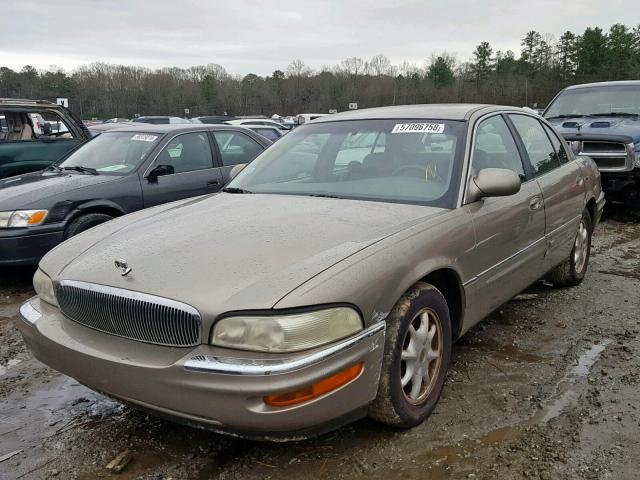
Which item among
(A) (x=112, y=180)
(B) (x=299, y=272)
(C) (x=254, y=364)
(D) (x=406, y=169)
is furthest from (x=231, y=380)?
(A) (x=112, y=180)

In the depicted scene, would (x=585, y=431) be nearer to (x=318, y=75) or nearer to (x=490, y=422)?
(x=490, y=422)

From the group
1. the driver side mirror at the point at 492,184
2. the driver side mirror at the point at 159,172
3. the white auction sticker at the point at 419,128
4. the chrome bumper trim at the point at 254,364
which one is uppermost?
the white auction sticker at the point at 419,128

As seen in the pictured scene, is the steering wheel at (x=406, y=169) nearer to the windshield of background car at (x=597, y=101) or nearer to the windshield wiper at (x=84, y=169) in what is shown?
the windshield wiper at (x=84, y=169)

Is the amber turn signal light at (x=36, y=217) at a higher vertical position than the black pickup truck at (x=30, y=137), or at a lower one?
lower

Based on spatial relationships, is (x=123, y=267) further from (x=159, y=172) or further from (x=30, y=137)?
(x=30, y=137)

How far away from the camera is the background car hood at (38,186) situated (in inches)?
204

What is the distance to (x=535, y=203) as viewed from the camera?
12.7ft

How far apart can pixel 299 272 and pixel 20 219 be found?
3787 mm

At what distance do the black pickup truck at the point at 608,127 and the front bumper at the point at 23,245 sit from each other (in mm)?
6647

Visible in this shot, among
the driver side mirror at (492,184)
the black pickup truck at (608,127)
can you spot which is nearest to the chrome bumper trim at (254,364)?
the driver side mirror at (492,184)

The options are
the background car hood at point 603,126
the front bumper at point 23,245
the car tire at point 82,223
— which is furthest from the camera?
the background car hood at point 603,126

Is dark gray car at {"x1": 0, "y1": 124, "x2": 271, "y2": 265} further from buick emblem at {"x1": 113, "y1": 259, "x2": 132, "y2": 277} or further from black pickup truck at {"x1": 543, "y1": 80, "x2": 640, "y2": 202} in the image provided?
black pickup truck at {"x1": 543, "y1": 80, "x2": 640, "y2": 202}

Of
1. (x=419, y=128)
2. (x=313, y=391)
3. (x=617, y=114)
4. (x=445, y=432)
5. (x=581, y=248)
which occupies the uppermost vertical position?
(x=419, y=128)

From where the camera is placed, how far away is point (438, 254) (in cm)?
281
